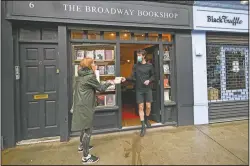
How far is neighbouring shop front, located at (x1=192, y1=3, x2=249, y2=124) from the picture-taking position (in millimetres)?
5270

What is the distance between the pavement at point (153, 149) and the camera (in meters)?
3.27

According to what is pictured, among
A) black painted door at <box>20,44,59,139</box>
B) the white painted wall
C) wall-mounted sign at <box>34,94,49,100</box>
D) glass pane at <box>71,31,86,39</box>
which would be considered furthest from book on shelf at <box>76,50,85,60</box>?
the white painted wall

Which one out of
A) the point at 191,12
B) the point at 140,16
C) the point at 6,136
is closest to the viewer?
the point at 6,136

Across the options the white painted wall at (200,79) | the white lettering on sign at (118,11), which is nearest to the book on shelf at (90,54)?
the white lettering on sign at (118,11)

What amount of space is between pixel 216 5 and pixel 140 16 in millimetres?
2462

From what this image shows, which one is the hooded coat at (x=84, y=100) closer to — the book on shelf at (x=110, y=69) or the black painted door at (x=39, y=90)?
the black painted door at (x=39, y=90)

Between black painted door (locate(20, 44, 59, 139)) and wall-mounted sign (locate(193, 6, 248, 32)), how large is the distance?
412 cm

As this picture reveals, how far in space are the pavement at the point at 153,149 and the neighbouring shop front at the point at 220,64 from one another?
0.88 metres

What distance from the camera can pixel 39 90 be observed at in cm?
434

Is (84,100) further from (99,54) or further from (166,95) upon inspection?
(166,95)

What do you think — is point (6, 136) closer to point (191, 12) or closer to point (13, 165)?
point (13, 165)

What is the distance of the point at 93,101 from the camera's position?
3.26m

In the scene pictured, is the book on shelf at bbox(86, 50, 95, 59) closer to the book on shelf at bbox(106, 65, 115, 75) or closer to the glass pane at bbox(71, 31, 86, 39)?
the glass pane at bbox(71, 31, 86, 39)

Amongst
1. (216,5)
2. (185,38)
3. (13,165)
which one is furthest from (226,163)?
(216,5)
